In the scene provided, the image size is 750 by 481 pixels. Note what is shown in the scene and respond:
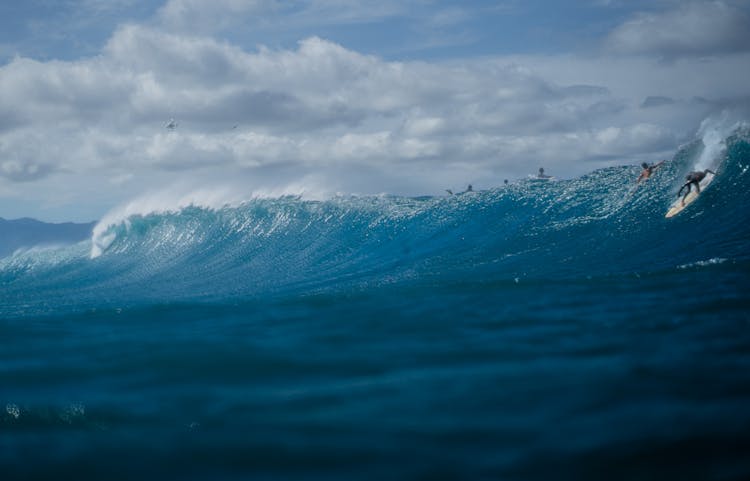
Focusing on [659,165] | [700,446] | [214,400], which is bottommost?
[700,446]

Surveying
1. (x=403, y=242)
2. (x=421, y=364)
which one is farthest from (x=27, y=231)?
(x=421, y=364)

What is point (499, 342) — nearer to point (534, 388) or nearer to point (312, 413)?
point (534, 388)

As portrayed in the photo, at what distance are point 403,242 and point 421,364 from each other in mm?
10085

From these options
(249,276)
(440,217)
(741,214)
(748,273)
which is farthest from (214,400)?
(440,217)

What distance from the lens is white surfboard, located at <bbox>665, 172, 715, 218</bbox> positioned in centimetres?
1313

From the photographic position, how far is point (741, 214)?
1156cm

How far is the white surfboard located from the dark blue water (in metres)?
0.21

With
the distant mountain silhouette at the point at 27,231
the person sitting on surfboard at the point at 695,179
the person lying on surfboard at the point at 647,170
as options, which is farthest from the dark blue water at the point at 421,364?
the distant mountain silhouette at the point at 27,231

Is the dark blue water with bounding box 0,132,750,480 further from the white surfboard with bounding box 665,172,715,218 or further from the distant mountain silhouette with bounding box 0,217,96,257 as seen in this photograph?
the distant mountain silhouette with bounding box 0,217,96,257

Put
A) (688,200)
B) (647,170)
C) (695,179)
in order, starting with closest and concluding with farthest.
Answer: (688,200), (695,179), (647,170)

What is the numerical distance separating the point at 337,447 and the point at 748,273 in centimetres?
710

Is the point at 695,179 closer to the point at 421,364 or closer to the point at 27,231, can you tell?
the point at 421,364

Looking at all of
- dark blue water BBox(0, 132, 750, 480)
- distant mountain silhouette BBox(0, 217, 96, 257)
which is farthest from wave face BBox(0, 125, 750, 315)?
distant mountain silhouette BBox(0, 217, 96, 257)

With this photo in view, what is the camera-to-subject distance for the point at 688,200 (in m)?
13.4
